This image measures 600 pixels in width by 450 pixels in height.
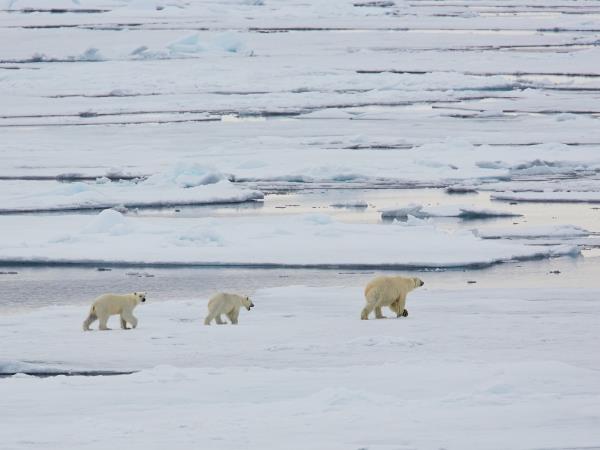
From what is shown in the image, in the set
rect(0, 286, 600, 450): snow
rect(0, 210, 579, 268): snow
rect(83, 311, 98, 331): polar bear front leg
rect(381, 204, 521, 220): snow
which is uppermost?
rect(381, 204, 521, 220): snow

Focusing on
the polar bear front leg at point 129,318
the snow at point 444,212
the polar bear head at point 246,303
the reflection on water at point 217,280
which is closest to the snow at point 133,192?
the snow at point 444,212

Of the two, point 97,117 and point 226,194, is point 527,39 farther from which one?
point 226,194

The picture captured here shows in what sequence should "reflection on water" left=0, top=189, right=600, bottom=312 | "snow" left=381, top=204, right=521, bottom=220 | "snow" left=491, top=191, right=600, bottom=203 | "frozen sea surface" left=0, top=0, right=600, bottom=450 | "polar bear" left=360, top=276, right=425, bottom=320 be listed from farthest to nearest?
1. "snow" left=491, top=191, right=600, bottom=203
2. "snow" left=381, top=204, right=521, bottom=220
3. "reflection on water" left=0, top=189, right=600, bottom=312
4. "polar bear" left=360, top=276, right=425, bottom=320
5. "frozen sea surface" left=0, top=0, right=600, bottom=450

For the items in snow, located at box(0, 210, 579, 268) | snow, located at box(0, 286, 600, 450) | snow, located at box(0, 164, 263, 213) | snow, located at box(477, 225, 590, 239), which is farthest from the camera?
snow, located at box(0, 164, 263, 213)

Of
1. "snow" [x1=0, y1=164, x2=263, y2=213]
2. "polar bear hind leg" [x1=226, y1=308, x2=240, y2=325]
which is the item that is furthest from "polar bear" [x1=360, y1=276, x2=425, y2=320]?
"snow" [x1=0, y1=164, x2=263, y2=213]

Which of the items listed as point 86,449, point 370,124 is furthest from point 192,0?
point 86,449

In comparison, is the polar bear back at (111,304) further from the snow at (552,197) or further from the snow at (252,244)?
the snow at (552,197)

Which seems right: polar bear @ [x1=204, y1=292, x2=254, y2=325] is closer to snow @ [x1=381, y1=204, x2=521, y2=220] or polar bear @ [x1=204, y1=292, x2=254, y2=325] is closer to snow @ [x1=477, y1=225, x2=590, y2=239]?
snow @ [x1=477, y1=225, x2=590, y2=239]
